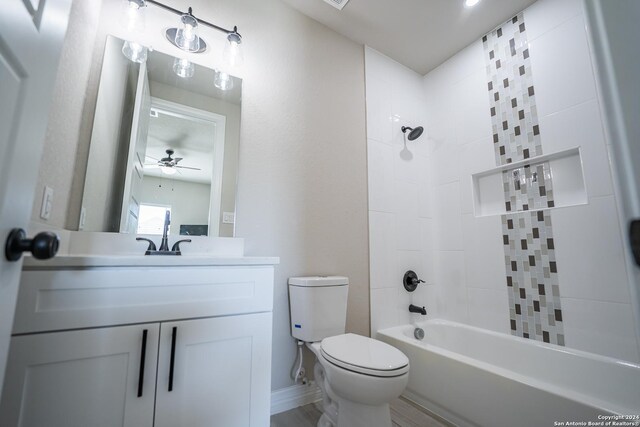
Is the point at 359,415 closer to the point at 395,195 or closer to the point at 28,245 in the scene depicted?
the point at 28,245

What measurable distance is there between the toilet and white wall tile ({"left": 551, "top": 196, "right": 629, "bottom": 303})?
1.19 metres

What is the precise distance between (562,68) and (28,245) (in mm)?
2573

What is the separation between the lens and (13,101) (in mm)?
444

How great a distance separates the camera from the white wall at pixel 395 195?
206 cm

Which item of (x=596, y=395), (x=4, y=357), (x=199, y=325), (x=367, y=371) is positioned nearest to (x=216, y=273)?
(x=199, y=325)

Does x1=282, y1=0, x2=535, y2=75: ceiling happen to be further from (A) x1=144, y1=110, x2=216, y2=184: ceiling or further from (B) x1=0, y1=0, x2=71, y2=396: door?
(B) x1=0, y1=0, x2=71, y2=396: door

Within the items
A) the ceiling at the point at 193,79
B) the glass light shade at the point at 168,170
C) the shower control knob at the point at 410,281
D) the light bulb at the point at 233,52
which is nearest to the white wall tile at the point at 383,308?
the shower control knob at the point at 410,281

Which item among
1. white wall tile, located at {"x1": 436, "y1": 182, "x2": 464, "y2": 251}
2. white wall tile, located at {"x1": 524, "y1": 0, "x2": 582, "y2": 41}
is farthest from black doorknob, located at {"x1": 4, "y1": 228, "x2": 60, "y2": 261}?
white wall tile, located at {"x1": 524, "y1": 0, "x2": 582, "y2": 41}

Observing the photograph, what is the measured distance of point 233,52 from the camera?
1599 millimetres

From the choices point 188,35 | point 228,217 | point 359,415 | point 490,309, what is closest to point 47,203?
point 228,217

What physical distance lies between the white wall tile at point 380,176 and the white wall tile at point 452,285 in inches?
25.6

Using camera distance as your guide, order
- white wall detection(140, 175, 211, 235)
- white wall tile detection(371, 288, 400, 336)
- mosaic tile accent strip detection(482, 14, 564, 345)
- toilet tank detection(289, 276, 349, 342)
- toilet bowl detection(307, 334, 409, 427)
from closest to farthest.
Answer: toilet bowl detection(307, 334, 409, 427) → white wall detection(140, 175, 211, 235) → toilet tank detection(289, 276, 349, 342) → mosaic tile accent strip detection(482, 14, 564, 345) → white wall tile detection(371, 288, 400, 336)

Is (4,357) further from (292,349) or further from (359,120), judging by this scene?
(359,120)

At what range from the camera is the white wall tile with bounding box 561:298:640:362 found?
1360 millimetres
